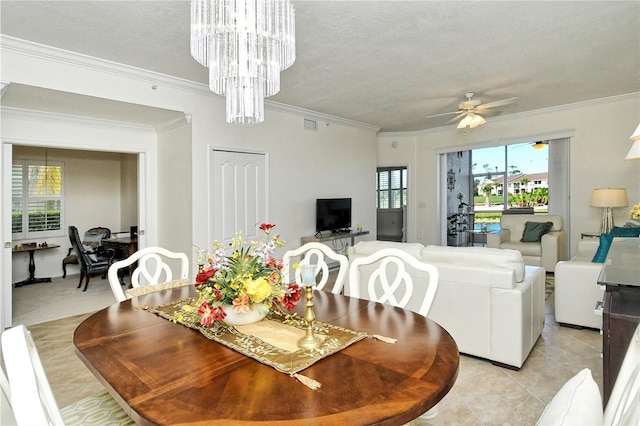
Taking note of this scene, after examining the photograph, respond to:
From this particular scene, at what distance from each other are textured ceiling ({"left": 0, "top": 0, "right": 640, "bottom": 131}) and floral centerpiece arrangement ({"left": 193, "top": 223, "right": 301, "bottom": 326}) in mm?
1958

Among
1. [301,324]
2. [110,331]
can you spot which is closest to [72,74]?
[110,331]

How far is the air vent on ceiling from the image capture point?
5.71 meters

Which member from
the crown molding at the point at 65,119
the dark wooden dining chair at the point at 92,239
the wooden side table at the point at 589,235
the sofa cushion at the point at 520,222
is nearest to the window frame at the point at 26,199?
the dark wooden dining chair at the point at 92,239

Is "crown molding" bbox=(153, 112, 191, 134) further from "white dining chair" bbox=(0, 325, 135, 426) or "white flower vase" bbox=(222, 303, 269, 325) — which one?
"white dining chair" bbox=(0, 325, 135, 426)

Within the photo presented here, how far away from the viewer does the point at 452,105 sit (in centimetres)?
542

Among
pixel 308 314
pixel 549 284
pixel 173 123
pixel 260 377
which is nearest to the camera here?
pixel 260 377

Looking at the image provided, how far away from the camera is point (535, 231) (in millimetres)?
5980

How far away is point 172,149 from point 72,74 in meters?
1.39

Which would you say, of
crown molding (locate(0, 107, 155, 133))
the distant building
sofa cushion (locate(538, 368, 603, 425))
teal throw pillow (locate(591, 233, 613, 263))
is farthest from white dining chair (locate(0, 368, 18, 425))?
the distant building

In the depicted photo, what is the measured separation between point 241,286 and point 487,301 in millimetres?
1973

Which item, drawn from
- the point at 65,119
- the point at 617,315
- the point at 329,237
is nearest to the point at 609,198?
the point at 329,237

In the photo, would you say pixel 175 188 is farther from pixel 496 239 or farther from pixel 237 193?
pixel 496 239

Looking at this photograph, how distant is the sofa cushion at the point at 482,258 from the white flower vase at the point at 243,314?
1774mm

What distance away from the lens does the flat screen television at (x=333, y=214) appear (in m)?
5.75
